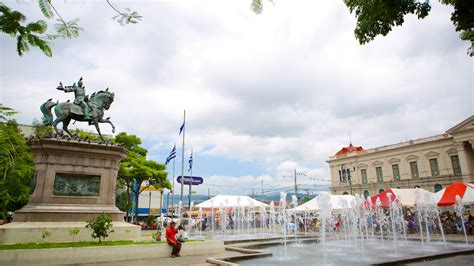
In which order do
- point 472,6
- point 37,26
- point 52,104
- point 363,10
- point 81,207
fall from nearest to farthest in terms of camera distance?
point 37,26 < point 472,6 < point 363,10 < point 81,207 < point 52,104

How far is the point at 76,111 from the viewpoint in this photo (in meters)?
14.5

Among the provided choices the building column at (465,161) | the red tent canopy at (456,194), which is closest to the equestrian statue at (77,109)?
the red tent canopy at (456,194)

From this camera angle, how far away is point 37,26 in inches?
137

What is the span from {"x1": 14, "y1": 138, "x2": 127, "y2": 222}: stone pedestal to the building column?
159 ft

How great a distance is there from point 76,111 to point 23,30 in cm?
1217

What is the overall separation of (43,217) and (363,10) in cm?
1315

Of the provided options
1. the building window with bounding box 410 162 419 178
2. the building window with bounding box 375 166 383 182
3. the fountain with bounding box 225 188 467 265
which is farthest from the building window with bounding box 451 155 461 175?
the fountain with bounding box 225 188 467 265

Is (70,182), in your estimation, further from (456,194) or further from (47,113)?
(456,194)

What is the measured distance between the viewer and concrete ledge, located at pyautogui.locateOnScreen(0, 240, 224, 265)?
915cm

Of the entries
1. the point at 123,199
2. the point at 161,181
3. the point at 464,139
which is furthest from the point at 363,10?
the point at 464,139

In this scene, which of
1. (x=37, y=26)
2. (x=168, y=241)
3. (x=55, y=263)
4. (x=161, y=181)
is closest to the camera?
(x=37, y=26)

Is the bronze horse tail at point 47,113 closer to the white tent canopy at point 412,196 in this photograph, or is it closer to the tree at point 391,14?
the tree at point 391,14

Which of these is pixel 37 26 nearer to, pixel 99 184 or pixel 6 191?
pixel 99 184

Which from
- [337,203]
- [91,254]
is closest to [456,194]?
[337,203]
